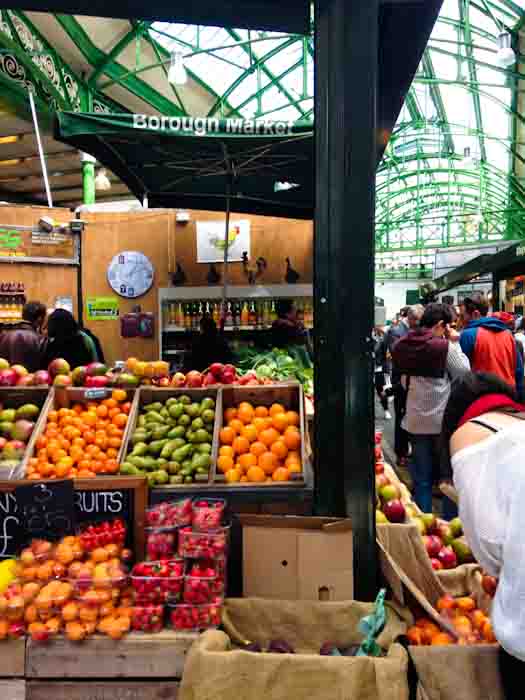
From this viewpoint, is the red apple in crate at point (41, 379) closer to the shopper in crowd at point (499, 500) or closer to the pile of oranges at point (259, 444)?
the pile of oranges at point (259, 444)

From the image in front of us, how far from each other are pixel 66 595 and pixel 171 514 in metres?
0.50

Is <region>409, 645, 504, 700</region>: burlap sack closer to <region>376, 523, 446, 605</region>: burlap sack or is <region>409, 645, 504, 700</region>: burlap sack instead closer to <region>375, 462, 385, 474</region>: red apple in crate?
<region>376, 523, 446, 605</region>: burlap sack

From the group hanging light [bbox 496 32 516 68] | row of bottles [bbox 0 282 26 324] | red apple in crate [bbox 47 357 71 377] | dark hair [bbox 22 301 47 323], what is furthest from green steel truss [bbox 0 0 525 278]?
red apple in crate [bbox 47 357 71 377]

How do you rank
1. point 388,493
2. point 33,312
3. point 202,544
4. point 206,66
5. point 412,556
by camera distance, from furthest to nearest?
point 206,66 < point 33,312 < point 388,493 < point 412,556 < point 202,544

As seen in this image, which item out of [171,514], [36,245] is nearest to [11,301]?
[36,245]

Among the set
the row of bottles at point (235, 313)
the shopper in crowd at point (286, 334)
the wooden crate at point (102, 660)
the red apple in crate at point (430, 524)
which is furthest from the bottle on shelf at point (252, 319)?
the wooden crate at point (102, 660)

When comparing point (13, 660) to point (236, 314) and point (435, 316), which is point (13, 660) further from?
point (236, 314)

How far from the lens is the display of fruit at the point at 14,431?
112 inches

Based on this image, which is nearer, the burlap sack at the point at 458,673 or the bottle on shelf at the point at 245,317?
the burlap sack at the point at 458,673

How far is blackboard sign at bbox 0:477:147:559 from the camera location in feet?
8.00

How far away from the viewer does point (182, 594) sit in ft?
7.25

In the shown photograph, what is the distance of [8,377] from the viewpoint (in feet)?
11.3

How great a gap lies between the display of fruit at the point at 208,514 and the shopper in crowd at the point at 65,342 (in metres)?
2.66

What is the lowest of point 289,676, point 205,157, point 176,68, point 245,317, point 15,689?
point 15,689
